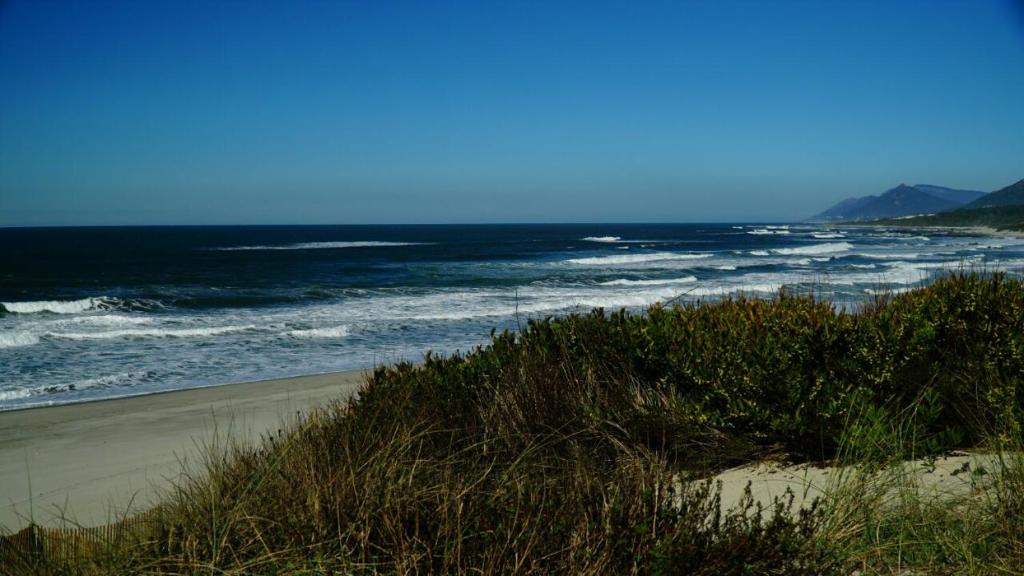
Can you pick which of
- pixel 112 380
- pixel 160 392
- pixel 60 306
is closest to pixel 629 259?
pixel 60 306

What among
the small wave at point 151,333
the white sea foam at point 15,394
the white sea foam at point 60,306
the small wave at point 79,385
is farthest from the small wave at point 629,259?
the white sea foam at point 15,394

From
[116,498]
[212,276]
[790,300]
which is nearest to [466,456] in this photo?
[790,300]

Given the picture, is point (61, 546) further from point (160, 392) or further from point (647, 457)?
point (160, 392)

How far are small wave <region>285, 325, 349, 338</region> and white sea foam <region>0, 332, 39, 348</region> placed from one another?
650cm

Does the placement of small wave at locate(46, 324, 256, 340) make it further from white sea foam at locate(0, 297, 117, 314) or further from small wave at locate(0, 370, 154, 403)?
white sea foam at locate(0, 297, 117, 314)

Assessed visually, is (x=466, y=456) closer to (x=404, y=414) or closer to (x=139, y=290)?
(x=404, y=414)

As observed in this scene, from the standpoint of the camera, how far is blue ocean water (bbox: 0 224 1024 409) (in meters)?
15.2

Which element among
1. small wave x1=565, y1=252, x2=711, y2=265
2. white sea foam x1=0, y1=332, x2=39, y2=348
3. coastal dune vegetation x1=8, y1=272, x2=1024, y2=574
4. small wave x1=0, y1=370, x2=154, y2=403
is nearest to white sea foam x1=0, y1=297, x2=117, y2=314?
white sea foam x1=0, y1=332, x2=39, y2=348

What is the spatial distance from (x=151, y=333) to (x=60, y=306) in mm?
11164

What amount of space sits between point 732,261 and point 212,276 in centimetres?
3298

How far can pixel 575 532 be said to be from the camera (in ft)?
9.32

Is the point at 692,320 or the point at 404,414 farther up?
the point at 692,320

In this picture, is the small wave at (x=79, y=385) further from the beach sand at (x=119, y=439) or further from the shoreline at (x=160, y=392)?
the beach sand at (x=119, y=439)

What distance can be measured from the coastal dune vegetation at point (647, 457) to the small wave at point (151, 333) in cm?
1618
